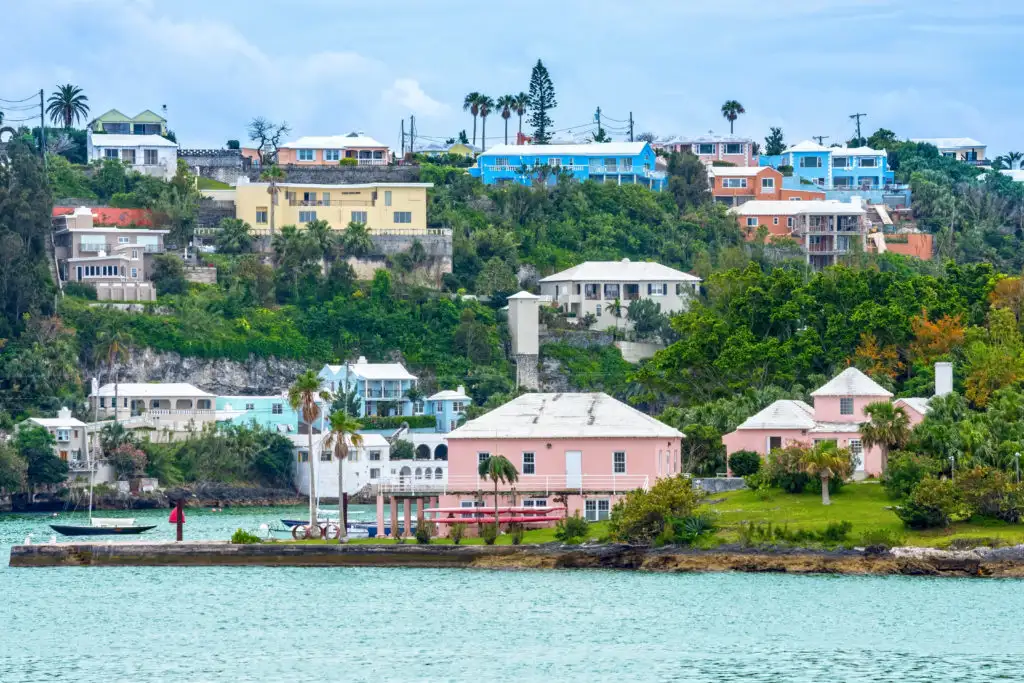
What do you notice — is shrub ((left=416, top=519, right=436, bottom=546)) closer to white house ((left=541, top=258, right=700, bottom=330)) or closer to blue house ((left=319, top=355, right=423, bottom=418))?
blue house ((left=319, top=355, right=423, bottom=418))

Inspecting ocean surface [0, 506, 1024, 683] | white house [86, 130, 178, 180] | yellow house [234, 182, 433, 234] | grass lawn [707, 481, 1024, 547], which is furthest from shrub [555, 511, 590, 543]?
white house [86, 130, 178, 180]

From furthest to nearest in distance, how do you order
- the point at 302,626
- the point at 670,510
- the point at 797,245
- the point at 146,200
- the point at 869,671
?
the point at 797,245 → the point at 146,200 → the point at 670,510 → the point at 302,626 → the point at 869,671

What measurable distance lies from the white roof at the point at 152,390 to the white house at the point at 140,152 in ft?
104

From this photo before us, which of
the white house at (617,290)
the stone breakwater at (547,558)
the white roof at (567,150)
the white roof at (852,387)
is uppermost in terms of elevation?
the white roof at (567,150)

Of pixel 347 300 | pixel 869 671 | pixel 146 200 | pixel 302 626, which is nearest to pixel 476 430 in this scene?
pixel 302 626

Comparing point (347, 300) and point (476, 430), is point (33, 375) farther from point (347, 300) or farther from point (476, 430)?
point (476, 430)

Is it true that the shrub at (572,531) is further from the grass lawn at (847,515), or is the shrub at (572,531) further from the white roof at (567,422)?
the white roof at (567,422)

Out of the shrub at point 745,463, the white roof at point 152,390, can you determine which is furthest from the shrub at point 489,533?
the white roof at point 152,390

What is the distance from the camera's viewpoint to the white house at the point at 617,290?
140m

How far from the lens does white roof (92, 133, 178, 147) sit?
157 metres

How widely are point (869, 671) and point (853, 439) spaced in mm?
27296

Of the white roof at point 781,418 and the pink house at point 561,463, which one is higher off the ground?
the white roof at point 781,418

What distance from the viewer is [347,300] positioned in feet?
449

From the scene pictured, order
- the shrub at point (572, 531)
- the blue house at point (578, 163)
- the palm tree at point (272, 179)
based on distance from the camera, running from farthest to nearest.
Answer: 1. the blue house at point (578, 163)
2. the palm tree at point (272, 179)
3. the shrub at point (572, 531)
